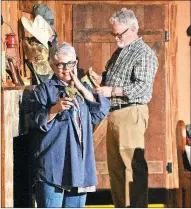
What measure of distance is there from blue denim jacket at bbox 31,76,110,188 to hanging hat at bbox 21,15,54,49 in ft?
5.44

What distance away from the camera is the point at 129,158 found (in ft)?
19.6

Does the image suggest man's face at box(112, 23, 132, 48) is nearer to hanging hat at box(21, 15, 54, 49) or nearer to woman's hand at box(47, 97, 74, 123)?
hanging hat at box(21, 15, 54, 49)

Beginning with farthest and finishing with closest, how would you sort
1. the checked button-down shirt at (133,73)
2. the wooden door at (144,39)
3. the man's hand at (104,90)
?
1. the wooden door at (144,39)
2. the checked button-down shirt at (133,73)
3. the man's hand at (104,90)

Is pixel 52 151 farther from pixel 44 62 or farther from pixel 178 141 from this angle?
pixel 44 62

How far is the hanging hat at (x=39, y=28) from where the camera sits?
6625 mm

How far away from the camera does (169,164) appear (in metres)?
7.58

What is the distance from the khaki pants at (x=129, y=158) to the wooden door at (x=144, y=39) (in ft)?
4.90

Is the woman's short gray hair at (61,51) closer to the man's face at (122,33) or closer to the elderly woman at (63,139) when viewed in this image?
the elderly woman at (63,139)

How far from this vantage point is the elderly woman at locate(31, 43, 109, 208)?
486cm

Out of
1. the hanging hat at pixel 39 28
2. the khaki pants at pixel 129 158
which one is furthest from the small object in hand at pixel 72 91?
the hanging hat at pixel 39 28

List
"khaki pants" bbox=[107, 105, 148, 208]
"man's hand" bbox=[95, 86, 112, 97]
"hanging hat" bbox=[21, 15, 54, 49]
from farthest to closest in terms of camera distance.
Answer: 1. "hanging hat" bbox=[21, 15, 54, 49]
2. "khaki pants" bbox=[107, 105, 148, 208]
3. "man's hand" bbox=[95, 86, 112, 97]

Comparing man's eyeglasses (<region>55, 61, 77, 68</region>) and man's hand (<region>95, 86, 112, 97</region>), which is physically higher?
man's eyeglasses (<region>55, 61, 77, 68</region>)

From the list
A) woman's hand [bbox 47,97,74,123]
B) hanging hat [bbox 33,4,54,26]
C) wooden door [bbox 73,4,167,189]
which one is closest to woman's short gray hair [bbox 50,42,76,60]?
woman's hand [bbox 47,97,74,123]

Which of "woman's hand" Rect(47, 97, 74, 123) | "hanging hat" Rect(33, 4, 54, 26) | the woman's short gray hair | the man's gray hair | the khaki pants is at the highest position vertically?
"hanging hat" Rect(33, 4, 54, 26)
